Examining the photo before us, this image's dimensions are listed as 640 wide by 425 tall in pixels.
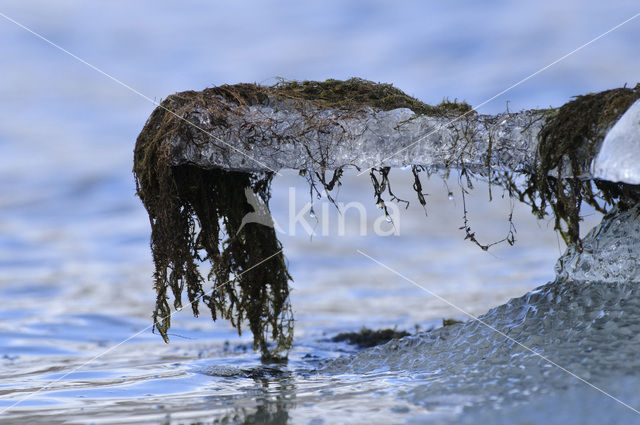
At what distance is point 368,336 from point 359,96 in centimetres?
326

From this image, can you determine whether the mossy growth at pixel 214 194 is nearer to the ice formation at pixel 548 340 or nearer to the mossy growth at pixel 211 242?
the mossy growth at pixel 211 242

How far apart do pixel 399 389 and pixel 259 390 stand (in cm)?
86

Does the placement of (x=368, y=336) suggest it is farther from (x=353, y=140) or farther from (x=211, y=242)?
(x=353, y=140)

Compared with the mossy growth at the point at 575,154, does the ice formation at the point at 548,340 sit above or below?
below

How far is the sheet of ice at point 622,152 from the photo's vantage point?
2928 mm

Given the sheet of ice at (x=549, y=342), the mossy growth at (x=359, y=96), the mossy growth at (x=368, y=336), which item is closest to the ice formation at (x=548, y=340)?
the sheet of ice at (x=549, y=342)

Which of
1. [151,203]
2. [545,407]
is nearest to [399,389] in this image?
[545,407]

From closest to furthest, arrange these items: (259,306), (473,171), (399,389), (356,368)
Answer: (399,389) < (473,171) < (356,368) < (259,306)

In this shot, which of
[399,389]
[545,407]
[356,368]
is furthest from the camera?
[356,368]

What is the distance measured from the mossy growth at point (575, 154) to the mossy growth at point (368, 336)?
296cm

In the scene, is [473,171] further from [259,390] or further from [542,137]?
[259,390]

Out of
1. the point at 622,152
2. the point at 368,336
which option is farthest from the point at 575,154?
the point at 368,336

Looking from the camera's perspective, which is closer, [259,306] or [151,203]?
[151,203]

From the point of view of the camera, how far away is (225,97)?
4.13 m
